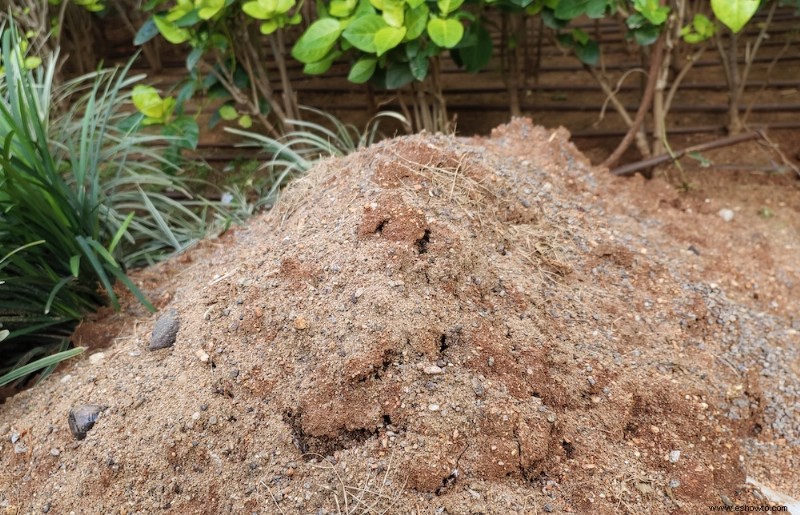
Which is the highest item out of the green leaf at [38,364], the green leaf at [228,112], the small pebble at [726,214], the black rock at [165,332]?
the green leaf at [228,112]

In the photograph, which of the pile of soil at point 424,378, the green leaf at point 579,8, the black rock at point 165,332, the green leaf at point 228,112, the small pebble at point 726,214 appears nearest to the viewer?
the pile of soil at point 424,378

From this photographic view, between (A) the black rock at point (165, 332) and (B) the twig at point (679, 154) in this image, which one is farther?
(B) the twig at point (679, 154)

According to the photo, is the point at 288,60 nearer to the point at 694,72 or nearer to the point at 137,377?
the point at 694,72

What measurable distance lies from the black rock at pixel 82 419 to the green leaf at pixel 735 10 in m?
2.11

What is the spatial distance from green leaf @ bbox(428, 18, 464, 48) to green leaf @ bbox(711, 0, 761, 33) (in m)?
0.82

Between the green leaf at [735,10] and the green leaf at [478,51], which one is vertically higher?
the green leaf at [735,10]

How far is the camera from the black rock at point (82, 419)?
4.92ft

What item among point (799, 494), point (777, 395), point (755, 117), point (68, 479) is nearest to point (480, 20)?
point (755, 117)

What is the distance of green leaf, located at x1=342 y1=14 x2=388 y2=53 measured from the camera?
229 centimetres

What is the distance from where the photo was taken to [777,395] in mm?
1664

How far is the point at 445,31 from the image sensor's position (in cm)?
224

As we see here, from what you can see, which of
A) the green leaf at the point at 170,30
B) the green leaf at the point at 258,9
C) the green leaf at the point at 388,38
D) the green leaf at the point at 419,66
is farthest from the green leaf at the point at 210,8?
the green leaf at the point at 419,66

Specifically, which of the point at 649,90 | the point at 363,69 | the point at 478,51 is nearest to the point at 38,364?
the point at 363,69

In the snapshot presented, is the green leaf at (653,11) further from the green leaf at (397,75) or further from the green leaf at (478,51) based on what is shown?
the green leaf at (397,75)
